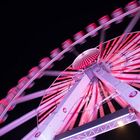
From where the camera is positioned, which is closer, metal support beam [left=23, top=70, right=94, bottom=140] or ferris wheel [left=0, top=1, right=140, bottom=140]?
metal support beam [left=23, top=70, right=94, bottom=140]

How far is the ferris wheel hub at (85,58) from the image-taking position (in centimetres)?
473

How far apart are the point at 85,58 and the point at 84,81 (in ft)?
1.22

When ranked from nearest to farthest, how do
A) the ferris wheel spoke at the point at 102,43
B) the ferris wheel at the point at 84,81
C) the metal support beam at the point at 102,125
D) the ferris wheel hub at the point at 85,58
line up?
1. the metal support beam at the point at 102,125
2. the ferris wheel at the point at 84,81
3. the ferris wheel hub at the point at 85,58
4. the ferris wheel spoke at the point at 102,43

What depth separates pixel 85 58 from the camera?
4.74 m

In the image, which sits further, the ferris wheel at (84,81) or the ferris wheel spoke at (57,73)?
the ferris wheel spoke at (57,73)

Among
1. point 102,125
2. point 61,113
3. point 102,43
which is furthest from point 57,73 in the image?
point 102,125

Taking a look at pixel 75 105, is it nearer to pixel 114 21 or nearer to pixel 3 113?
pixel 3 113

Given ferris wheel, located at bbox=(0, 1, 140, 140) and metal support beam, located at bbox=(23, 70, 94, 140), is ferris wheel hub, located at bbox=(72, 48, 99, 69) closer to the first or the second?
ferris wheel, located at bbox=(0, 1, 140, 140)

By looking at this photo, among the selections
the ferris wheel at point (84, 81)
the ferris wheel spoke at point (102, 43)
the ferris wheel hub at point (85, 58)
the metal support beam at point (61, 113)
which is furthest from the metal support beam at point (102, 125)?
the ferris wheel spoke at point (102, 43)

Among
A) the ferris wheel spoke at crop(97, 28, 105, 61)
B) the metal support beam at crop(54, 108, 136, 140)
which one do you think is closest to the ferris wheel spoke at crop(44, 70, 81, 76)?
the ferris wheel spoke at crop(97, 28, 105, 61)

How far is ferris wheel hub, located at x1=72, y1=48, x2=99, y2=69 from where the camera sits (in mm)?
4734

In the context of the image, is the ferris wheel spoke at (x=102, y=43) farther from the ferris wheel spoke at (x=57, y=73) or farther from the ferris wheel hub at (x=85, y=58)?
the ferris wheel spoke at (x=57, y=73)

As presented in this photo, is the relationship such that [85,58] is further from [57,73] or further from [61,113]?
[61,113]

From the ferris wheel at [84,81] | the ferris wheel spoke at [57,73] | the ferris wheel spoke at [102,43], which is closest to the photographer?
the ferris wheel at [84,81]
